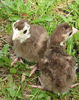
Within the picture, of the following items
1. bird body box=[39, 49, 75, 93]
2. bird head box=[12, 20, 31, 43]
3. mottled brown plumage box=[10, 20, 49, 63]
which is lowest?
bird body box=[39, 49, 75, 93]

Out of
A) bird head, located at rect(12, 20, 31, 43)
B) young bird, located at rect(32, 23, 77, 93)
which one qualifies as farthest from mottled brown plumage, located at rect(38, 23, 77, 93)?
bird head, located at rect(12, 20, 31, 43)

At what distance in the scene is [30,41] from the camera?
3.36 m

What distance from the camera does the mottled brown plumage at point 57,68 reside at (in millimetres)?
3055

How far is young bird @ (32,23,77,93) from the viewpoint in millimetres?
3057

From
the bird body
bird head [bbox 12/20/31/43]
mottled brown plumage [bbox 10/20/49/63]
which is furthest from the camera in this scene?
mottled brown plumage [bbox 10/20/49/63]

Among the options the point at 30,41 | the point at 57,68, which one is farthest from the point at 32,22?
the point at 57,68

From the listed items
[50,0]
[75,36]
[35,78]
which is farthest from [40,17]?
[35,78]

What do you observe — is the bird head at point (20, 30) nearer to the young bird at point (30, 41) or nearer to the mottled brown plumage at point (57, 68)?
the young bird at point (30, 41)

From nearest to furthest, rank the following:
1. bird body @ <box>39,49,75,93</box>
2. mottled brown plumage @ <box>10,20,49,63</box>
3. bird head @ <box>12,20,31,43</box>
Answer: bird body @ <box>39,49,75,93</box>
bird head @ <box>12,20,31,43</box>
mottled brown plumage @ <box>10,20,49,63</box>

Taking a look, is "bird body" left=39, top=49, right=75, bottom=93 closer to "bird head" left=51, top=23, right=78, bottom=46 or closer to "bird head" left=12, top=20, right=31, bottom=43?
"bird head" left=51, top=23, right=78, bottom=46

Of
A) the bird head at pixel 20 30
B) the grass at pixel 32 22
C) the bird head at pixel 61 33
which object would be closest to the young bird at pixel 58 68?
the bird head at pixel 61 33

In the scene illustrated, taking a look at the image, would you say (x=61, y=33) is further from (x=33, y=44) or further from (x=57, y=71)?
(x=57, y=71)

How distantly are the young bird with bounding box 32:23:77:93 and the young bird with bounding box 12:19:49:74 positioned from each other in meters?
0.17

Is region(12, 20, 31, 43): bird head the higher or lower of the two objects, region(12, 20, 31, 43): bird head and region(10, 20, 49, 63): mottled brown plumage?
the higher
